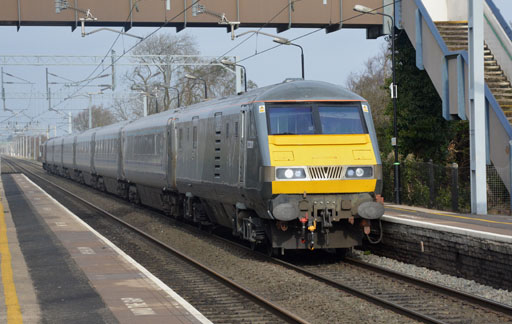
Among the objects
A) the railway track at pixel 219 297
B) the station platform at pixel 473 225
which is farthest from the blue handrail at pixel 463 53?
the railway track at pixel 219 297

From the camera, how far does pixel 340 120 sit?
1483 cm

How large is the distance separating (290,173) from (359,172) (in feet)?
4.65

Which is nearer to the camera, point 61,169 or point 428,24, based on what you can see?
point 428,24

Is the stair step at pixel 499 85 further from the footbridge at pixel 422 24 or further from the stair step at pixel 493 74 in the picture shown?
the stair step at pixel 493 74

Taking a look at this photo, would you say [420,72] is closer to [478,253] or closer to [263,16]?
[263,16]

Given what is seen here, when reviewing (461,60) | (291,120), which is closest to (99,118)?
(461,60)

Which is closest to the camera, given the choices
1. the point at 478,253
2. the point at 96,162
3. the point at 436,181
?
the point at 478,253

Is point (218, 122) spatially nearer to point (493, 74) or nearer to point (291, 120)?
point (291, 120)

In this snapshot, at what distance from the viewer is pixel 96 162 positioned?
133 feet

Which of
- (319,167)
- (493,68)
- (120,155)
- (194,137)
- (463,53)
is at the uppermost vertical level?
(463,53)

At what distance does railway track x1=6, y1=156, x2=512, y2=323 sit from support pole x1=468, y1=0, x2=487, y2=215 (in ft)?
23.9

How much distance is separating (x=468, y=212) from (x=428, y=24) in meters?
7.02

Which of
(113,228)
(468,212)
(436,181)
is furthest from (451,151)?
(113,228)

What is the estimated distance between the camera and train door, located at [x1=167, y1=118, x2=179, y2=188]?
2252cm
